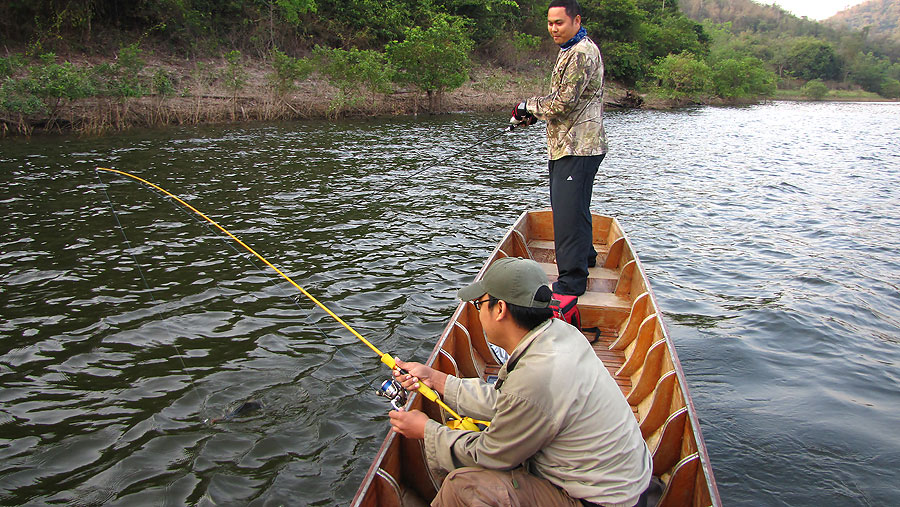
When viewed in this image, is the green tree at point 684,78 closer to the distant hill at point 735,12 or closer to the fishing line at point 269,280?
the fishing line at point 269,280

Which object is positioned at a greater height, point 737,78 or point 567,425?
point 737,78

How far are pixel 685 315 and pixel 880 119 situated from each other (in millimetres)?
42124

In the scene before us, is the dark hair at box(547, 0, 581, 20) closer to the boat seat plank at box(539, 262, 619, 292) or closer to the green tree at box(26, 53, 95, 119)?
the boat seat plank at box(539, 262, 619, 292)

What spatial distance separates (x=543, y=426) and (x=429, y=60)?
27912 millimetres

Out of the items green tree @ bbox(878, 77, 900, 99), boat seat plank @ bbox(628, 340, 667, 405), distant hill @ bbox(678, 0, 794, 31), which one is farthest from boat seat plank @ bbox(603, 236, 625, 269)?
distant hill @ bbox(678, 0, 794, 31)

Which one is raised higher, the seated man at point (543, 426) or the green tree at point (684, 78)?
the green tree at point (684, 78)

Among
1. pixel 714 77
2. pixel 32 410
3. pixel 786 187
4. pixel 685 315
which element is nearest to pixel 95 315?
pixel 32 410

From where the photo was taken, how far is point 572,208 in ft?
17.2

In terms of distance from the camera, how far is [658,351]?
4.17 metres

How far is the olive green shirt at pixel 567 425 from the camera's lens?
88.2 inches

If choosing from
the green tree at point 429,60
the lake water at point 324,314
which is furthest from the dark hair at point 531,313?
the green tree at point 429,60

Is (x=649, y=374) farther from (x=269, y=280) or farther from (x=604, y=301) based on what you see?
(x=269, y=280)


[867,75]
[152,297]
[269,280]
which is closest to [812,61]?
[867,75]

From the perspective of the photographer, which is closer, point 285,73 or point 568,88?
point 568,88
